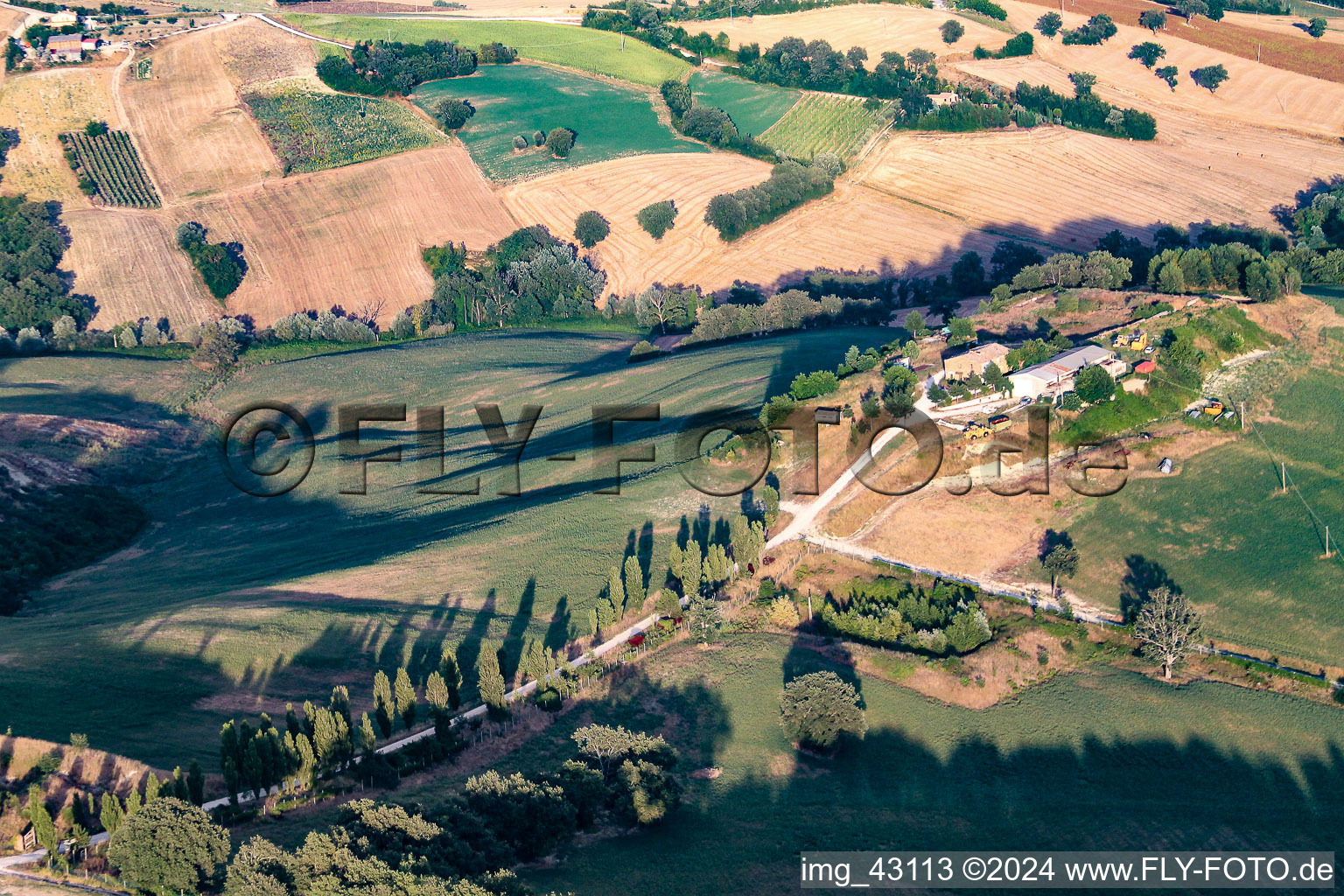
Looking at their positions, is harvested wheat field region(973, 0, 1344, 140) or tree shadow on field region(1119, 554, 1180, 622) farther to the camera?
harvested wheat field region(973, 0, 1344, 140)

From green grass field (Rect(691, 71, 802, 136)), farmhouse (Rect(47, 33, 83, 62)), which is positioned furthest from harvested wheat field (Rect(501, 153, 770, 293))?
farmhouse (Rect(47, 33, 83, 62))

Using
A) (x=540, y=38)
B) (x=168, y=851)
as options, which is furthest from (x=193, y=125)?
(x=168, y=851)

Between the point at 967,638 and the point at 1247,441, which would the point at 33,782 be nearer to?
the point at 967,638

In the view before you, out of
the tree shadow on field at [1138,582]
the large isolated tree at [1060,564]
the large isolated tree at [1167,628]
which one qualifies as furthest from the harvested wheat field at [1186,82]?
the large isolated tree at [1167,628]

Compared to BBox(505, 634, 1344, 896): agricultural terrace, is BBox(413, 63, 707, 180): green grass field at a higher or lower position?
higher

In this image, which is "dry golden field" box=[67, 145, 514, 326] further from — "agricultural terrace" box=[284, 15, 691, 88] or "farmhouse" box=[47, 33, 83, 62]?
"farmhouse" box=[47, 33, 83, 62]

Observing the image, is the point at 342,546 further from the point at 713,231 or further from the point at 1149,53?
the point at 1149,53

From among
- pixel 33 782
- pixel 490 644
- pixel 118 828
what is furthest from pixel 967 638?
pixel 33 782
